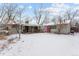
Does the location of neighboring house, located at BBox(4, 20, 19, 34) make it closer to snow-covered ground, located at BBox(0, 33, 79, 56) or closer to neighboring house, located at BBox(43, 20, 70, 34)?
snow-covered ground, located at BBox(0, 33, 79, 56)

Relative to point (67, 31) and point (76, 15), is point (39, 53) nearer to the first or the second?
point (67, 31)

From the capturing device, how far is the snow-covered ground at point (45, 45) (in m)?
1.75

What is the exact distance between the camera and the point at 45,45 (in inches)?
69.6

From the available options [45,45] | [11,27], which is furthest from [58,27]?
[11,27]

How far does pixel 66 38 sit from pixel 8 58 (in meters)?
0.66

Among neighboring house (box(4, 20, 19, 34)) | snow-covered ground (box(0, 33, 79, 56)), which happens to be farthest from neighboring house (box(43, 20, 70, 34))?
neighboring house (box(4, 20, 19, 34))

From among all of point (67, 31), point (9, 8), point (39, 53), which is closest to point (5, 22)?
point (9, 8)

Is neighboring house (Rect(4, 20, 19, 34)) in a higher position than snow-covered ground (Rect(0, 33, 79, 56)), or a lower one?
higher

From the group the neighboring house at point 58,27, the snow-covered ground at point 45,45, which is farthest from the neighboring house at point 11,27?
the neighboring house at point 58,27

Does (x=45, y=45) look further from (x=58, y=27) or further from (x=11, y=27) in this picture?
(x=11, y=27)

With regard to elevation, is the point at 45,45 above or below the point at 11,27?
below

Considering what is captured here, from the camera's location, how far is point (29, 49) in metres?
1.77

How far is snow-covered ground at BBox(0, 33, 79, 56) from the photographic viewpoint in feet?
5.75

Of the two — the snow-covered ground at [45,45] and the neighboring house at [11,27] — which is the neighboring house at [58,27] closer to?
the snow-covered ground at [45,45]
